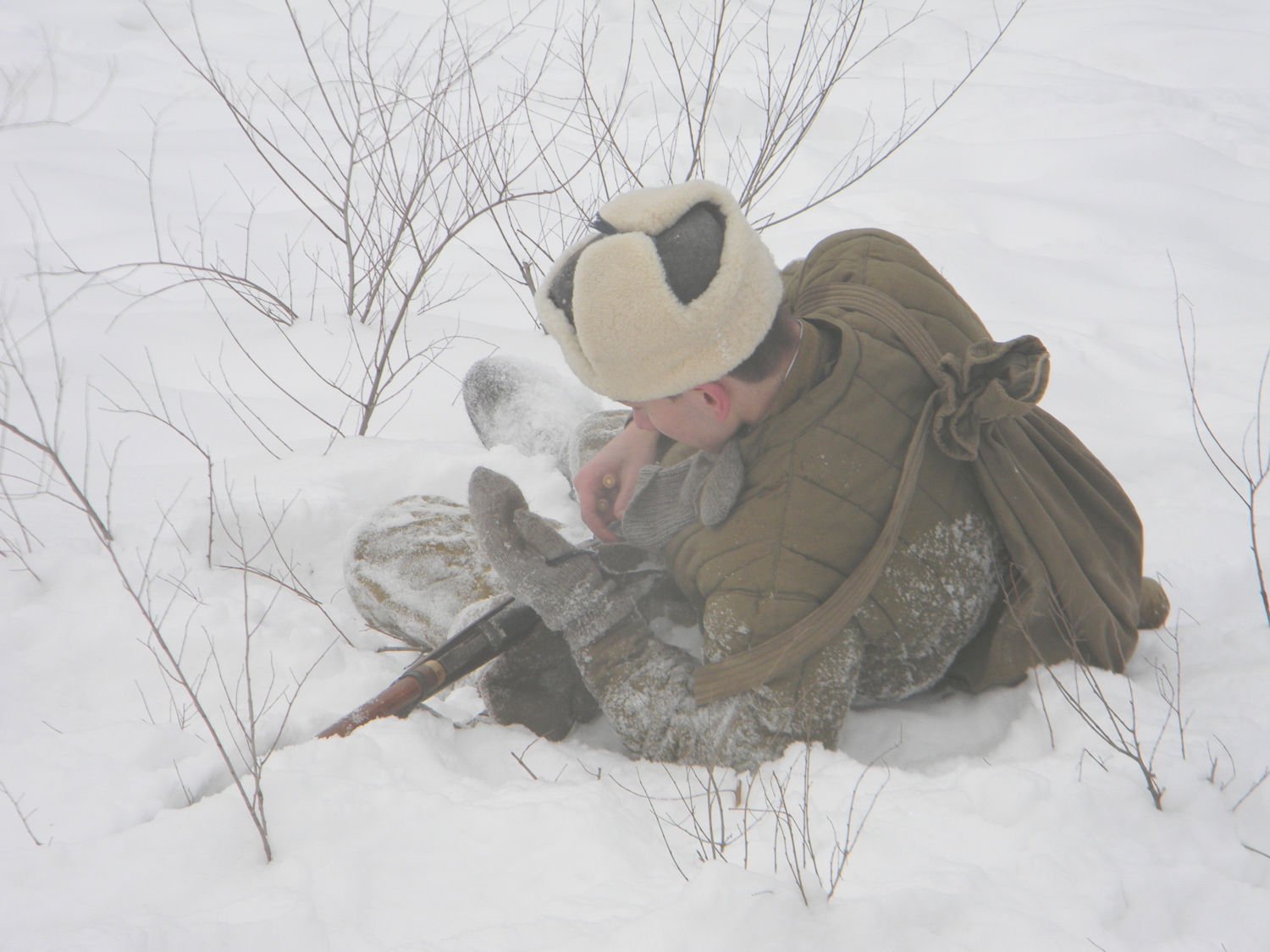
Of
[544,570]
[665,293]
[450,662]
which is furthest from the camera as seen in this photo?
[450,662]

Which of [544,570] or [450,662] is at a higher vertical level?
[544,570]

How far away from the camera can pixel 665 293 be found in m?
1.34

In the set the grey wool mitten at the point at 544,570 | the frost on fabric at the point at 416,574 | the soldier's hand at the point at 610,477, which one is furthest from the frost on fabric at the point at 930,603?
the frost on fabric at the point at 416,574

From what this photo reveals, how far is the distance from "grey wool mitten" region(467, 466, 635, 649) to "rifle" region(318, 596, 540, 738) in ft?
0.50

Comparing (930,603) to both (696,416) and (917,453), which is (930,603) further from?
(696,416)

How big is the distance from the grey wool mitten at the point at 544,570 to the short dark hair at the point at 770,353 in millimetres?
500

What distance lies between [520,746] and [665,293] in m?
0.96

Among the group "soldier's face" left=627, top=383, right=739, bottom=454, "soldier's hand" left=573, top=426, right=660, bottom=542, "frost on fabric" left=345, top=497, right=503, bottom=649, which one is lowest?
"frost on fabric" left=345, top=497, right=503, bottom=649

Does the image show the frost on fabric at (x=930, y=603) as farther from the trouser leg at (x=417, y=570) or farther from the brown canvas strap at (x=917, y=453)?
the trouser leg at (x=417, y=570)

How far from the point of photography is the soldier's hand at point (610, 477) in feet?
6.44

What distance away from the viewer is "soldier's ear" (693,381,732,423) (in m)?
1.49

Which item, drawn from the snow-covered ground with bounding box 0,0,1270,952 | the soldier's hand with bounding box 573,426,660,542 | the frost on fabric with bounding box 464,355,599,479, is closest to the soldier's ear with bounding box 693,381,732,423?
the soldier's hand with bounding box 573,426,660,542

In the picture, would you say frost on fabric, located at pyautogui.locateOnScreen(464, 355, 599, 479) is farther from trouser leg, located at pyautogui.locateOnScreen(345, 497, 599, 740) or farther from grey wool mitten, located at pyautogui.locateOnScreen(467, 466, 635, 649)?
grey wool mitten, located at pyautogui.locateOnScreen(467, 466, 635, 649)

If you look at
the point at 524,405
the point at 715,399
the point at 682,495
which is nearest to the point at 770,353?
the point at 715,399
